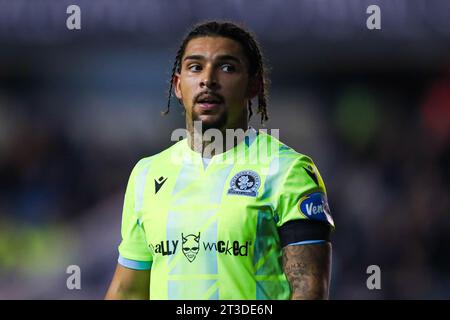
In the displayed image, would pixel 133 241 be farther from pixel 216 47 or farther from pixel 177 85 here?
pixel 216 47

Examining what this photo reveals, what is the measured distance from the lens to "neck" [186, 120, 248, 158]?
13.8 ft

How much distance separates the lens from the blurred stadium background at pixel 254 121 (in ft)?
27.9

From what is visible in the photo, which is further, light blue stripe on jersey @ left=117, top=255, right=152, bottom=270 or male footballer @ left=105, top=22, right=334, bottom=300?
light blue stripe on jersey @ left=117, top=255, right=152, bottom=270

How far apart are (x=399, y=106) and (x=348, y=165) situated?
1.02 metres

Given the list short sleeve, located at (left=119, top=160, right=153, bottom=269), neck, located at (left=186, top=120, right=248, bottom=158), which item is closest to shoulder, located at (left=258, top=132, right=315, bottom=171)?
neck, located at (left=186, top=120, right=248, bottom=158)

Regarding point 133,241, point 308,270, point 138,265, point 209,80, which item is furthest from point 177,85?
point 308,270

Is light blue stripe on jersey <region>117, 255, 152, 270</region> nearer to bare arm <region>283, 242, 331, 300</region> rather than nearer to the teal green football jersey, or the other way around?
the teal green football jersey

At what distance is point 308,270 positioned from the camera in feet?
12.2

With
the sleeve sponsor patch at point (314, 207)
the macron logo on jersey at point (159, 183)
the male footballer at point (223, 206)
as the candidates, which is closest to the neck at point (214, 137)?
the male footballer at point (223, 206)

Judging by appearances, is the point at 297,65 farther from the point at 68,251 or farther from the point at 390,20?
the point at 68,251

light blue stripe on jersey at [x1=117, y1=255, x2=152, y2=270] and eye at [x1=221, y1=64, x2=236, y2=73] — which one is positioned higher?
eye at [x1=221, y1=64, x2=236, y2=73]

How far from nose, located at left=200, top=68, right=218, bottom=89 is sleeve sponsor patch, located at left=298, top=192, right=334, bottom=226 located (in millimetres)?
749

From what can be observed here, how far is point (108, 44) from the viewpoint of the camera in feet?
31.3

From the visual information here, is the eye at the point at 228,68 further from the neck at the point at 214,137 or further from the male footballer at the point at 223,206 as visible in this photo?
the neck at the point at 214,137
